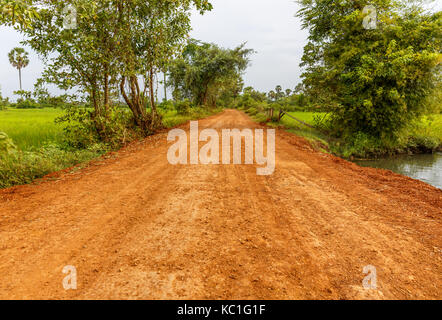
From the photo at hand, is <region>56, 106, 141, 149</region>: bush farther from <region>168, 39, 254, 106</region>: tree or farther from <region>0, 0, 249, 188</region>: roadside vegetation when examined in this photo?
<region>168, 39, 254, 106</region>: tree

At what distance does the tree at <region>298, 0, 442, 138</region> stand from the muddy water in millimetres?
1384

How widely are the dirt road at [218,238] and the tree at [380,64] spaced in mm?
6962

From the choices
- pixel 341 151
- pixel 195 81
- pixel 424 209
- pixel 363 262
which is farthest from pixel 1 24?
pixel 195 81

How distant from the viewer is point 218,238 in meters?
2.81

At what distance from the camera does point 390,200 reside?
418 cm

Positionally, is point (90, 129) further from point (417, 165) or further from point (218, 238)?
point (417, 165)

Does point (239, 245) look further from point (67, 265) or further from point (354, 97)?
point (354, 97)

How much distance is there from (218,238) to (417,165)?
36.0 ft

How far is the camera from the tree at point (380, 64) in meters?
9.80

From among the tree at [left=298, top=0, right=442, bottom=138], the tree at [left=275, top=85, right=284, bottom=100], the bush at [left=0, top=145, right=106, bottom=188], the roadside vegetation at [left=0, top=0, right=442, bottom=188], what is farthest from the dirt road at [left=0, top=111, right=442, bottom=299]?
the tree at [left=275, top=85, right=284, bottom=100]

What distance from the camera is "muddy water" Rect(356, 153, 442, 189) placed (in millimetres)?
8091

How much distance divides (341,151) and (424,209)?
7.62m

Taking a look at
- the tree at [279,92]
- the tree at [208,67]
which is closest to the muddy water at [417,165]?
the tree at [208,67]

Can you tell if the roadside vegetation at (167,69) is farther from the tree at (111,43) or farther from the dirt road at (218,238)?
the dirt road at (218,238)
